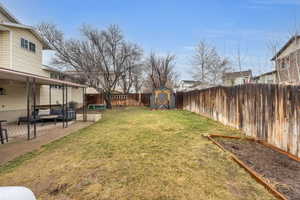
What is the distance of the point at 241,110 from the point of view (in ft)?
17.9

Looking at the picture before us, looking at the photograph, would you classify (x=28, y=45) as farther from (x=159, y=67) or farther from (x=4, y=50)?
(x=159, y=67)

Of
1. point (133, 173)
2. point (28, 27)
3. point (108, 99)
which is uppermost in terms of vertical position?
point (28, 27)

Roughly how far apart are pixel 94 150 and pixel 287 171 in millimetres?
3963

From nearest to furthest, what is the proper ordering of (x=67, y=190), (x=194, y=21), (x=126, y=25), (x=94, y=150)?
(x=67, y=190) < (x=94, y=150) < (x=194, y=21) < (x=126, y=25)

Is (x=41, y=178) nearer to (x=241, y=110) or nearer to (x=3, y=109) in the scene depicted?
(x=241, y=110)

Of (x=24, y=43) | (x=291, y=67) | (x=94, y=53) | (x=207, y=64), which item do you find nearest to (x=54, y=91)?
(x=24, y=43)

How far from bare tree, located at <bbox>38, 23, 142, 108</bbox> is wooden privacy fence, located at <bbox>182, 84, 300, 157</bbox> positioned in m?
11.8

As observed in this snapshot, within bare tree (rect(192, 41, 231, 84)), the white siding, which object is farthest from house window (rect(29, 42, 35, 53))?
bare tree (rect(192, 41, 231, 84))

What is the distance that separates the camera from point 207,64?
20719 millimetres

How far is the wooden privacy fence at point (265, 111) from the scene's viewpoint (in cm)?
343

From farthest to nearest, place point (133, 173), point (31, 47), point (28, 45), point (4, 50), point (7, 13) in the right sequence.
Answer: point (31, 47), point (28, 45), point (7, 13), point (4, 50), point (133, 173)

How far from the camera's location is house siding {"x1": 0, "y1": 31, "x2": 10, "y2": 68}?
26.0ft

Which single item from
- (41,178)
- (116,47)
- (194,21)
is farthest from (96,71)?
(41,178)

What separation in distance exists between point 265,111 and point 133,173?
3.76m
